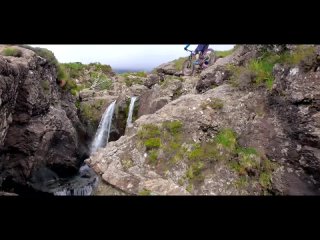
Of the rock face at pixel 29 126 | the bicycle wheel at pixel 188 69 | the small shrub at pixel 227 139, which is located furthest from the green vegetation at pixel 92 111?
the small shrub at pixel 227 139

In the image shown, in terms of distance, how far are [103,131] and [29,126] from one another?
7.35m

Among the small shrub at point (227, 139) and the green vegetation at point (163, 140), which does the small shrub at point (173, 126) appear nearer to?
the green vegetation at point (163, 140)

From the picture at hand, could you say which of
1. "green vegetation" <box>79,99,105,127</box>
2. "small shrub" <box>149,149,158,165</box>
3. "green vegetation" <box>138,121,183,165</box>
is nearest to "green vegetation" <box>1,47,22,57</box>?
"green vegetation" <box>79,99,105,127</box>

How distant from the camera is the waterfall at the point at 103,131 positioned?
26767 mm

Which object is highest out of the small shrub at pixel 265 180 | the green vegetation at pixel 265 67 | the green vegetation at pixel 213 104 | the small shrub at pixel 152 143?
the green vegetation at pixel 265 67

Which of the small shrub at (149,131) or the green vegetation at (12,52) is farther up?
the green vegetation at (12,52)

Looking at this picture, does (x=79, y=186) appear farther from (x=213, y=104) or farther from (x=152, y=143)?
(x=213, y=104)

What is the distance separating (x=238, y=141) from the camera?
13.5 metres

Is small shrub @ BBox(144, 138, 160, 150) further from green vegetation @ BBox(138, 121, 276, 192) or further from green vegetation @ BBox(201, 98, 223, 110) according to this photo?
green vegetation @ BBox(201, 98, 223, 110)

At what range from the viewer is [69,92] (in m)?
29.8

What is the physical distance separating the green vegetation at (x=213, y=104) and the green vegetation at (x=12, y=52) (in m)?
13.8

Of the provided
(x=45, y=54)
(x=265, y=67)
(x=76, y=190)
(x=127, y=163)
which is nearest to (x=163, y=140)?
(x=127, y=163)
